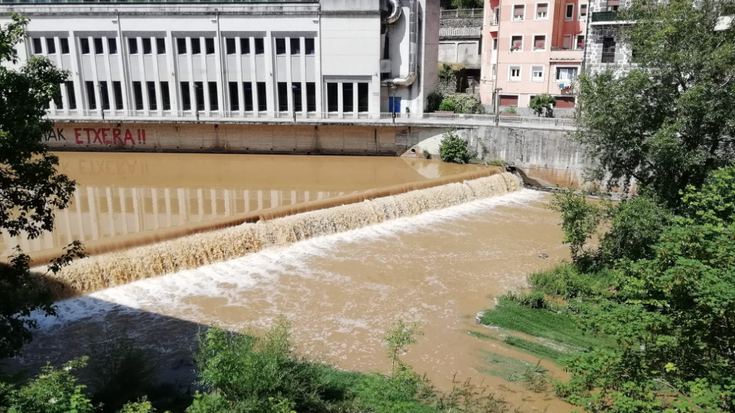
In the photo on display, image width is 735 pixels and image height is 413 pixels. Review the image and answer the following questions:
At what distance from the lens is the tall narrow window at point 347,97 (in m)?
35.9

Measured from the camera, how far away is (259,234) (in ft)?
66.8

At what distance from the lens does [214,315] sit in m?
15.6

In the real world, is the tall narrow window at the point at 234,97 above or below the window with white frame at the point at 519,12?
below

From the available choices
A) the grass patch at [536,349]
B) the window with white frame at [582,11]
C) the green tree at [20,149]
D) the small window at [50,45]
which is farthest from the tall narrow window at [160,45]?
the grass patch at [536,349]

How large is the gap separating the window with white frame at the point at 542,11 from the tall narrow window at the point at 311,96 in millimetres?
16157

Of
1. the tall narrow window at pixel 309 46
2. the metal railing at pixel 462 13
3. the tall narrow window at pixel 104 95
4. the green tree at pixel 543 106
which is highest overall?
the metal railing at pixel 462 13

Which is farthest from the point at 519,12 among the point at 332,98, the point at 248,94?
the point at 248,94

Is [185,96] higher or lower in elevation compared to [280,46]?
lower

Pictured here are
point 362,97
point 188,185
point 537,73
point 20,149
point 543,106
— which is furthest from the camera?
point 537,73

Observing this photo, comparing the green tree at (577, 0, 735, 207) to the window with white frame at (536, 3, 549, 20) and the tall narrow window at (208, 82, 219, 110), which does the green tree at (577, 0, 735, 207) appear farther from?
the tall narrow window at (208, 82, 219, 110)

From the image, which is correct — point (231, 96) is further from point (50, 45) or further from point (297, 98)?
point (50, 45)

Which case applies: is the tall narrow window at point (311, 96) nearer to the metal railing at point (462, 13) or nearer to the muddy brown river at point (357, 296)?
the muddy brown river at point (357, 296)

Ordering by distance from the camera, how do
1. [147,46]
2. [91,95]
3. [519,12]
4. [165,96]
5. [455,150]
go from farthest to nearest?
[519,12] → [165,96] → [91,95] → [147,46] → [455,150]

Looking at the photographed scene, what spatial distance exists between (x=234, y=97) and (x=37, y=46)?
41.6ft
